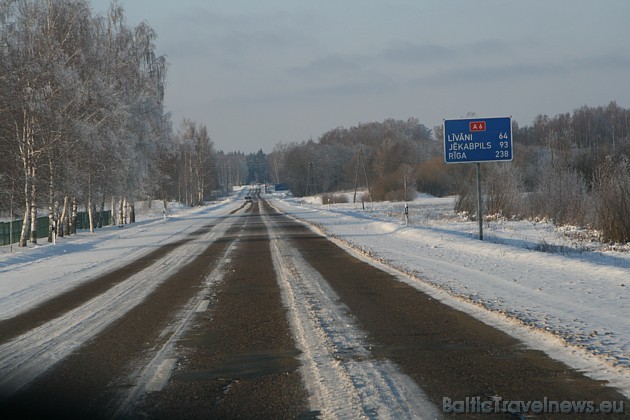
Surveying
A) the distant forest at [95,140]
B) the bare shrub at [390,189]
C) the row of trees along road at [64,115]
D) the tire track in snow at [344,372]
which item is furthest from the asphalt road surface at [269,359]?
the bare shrub at [390,189]

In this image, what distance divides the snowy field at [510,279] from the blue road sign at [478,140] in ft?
9.89

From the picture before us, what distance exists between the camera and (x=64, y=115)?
28.4 metres

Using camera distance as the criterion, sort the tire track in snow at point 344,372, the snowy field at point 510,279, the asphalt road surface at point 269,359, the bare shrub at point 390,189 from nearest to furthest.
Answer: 1. the tire track in snow at point 344,372
2. the asphalt road surface at point 269,359
3. the snowy field at point 510,279
4. the bare shrub at point 390,189

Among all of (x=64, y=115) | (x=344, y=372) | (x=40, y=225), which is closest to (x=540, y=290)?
(x=344, y=372)

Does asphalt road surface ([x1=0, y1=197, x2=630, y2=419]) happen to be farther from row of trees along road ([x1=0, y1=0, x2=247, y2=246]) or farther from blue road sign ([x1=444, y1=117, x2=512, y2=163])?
row of trees along road ([x1=0, y1=0, x2=247, y2=246])

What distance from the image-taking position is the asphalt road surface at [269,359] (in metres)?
5.20

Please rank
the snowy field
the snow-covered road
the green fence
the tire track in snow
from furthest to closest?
the green fence, the snowy field, the snow-covered road, the tire track in snow

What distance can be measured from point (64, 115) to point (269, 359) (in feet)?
81.7

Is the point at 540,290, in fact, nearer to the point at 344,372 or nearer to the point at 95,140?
the point at 344,372

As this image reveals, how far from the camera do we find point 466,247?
774 inches

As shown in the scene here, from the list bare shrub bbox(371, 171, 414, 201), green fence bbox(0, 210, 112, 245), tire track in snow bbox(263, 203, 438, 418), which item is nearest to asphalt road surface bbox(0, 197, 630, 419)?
tire track in snow bbox(263, 203, 438, 418)

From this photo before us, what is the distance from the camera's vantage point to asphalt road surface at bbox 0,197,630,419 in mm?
5195

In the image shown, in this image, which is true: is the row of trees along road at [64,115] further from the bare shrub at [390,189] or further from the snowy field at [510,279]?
the bare shrub at [390,189]

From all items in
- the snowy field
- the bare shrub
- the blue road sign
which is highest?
the blue road sign
